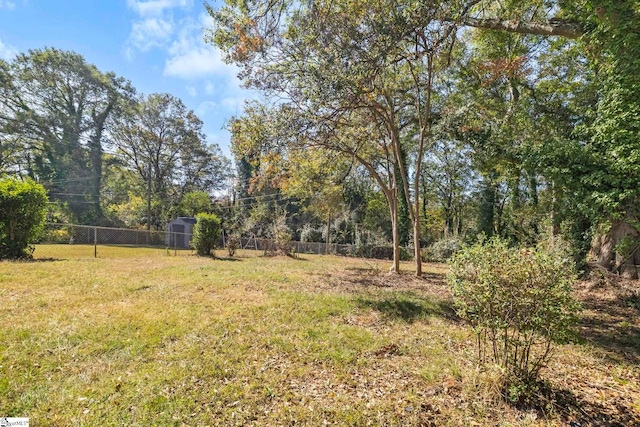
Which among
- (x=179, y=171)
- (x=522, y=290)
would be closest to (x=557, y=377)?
(x=522, y=290)

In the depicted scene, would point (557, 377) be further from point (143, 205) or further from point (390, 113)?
point (143, 205)

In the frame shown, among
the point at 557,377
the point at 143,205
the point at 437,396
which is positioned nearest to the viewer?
the point at 437,396

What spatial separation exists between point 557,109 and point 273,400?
13103mm

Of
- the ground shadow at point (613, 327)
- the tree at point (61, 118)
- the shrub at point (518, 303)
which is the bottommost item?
the ground shadow at point (613, 327)

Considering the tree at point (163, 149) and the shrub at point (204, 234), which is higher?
the tree at point (163, 149)

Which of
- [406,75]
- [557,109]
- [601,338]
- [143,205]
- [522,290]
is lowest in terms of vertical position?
[601,338]

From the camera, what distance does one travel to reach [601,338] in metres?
4.67

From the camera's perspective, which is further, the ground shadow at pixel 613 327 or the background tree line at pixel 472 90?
the background tree line at pixel 472 90

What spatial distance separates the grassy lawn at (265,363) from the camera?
2.49 m

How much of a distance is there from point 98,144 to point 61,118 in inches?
133

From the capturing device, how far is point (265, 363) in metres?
3.37

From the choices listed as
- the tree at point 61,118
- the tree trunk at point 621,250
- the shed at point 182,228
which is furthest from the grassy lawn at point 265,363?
the tree at point 61,118

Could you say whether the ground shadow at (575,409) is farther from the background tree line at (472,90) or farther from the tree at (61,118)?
the tree at (61,118)

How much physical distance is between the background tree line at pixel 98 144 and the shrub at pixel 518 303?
29.5m
